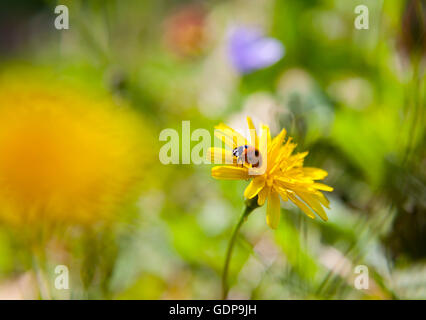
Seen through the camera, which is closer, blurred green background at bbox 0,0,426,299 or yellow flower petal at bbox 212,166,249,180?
yellow flower petal at bbox 212,166,249,180

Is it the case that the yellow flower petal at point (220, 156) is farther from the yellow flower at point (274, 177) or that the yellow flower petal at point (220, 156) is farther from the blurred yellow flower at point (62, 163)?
the blurred yellow flower at point (62, 163)

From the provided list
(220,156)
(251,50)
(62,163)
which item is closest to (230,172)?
(220,156)

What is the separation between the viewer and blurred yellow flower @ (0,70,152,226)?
22.3 inches

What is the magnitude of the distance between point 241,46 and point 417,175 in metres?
0.69

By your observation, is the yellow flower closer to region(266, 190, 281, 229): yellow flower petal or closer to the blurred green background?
region(266, 190, 281, 229): yellow flower petal

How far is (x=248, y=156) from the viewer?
1.99ft

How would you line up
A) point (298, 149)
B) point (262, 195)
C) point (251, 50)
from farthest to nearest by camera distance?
1. point (251, 50)
2. point (298, 149)
3. point (262, 195)

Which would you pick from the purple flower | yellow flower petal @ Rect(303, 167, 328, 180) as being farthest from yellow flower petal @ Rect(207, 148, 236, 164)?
the purple flower

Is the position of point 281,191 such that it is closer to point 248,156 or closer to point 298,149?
point 248,156

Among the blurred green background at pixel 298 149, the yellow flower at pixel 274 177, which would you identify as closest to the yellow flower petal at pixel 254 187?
the yellow flower at pixel 274 177

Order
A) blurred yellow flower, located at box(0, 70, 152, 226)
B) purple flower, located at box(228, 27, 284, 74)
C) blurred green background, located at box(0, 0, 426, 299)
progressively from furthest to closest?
1. purple flower, located at box(228, 27, 284, 74)
2. blurred green background, located at box(0, 0, 426, 299)
3. blurred yellow flower, located at box(0, 70, 152, 226)

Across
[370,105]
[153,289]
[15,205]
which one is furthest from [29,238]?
[370,105]

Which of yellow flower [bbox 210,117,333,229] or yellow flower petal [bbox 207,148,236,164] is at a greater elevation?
yellow flower petal [bbox 207,148,236,164]

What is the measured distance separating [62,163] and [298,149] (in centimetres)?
44
